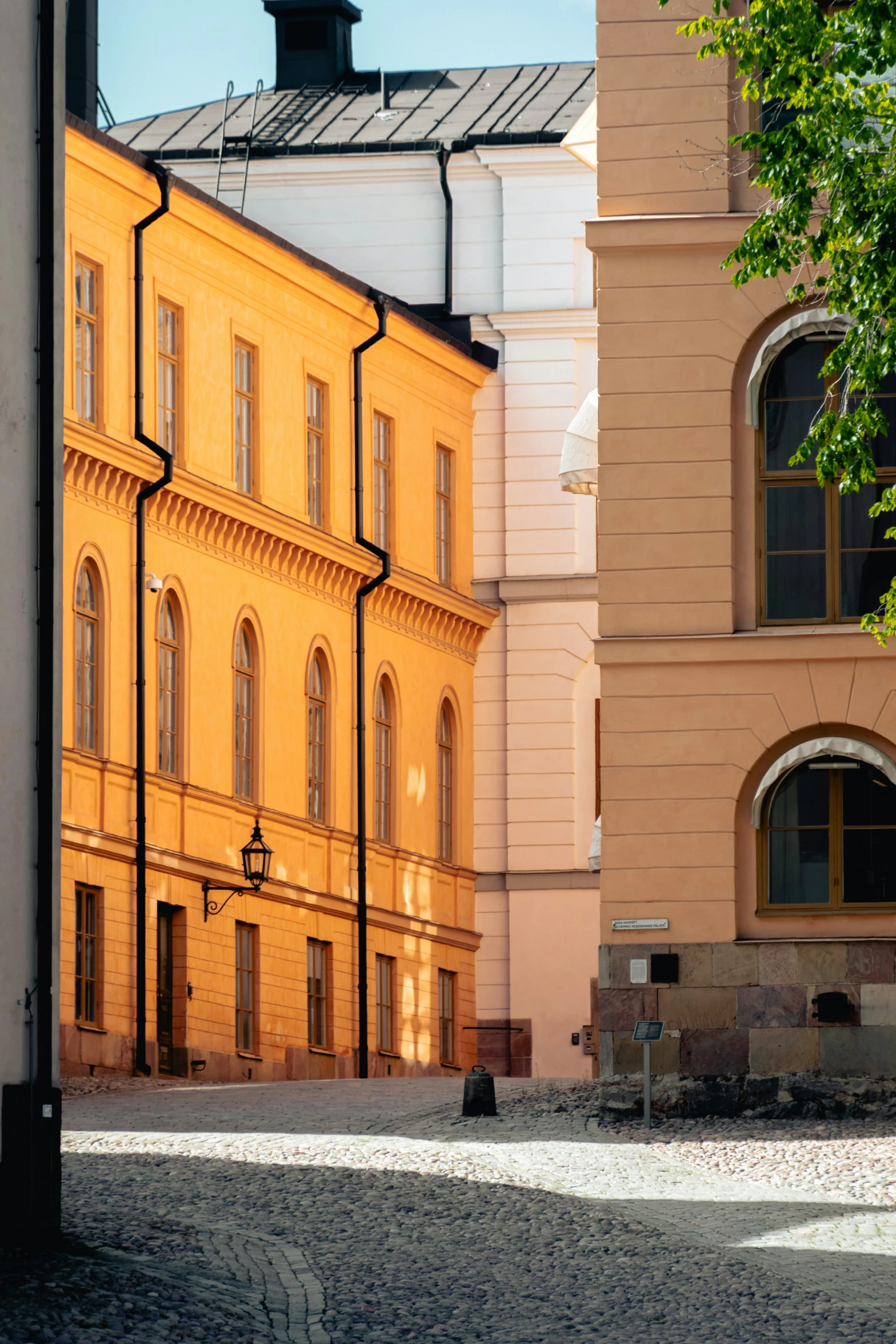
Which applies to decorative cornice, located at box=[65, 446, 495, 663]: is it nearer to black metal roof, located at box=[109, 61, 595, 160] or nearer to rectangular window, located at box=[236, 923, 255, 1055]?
rectangular window, located at box=[236, 923, 255, 1055]

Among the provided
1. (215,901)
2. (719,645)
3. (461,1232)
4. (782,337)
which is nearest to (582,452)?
(782,337)

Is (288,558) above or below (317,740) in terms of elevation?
above

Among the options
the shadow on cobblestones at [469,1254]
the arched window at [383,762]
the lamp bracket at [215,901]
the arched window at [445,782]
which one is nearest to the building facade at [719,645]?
the shadow on cobblestones at [469,1254]

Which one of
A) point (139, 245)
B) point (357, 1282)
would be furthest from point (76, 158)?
point (357, 1282)

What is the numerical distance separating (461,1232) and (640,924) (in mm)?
8274

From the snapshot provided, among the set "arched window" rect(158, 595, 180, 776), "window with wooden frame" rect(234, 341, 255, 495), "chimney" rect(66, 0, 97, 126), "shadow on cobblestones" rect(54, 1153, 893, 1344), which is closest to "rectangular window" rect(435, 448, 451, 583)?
"window with wooden frame" rect(234, 341, 255, 495)

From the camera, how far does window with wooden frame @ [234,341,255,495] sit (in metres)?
39.2

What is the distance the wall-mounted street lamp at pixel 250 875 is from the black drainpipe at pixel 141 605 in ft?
6.34

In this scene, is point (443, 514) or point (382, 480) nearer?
point (382, 480)

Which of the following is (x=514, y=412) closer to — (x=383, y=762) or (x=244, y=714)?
(x=383, y=762)

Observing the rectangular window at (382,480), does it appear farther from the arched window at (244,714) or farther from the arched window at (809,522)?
the arched window at (809,522)

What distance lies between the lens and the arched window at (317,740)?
40.7 m

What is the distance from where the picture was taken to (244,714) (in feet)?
128

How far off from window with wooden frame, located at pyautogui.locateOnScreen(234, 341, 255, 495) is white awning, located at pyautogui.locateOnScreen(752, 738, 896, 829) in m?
15.0
